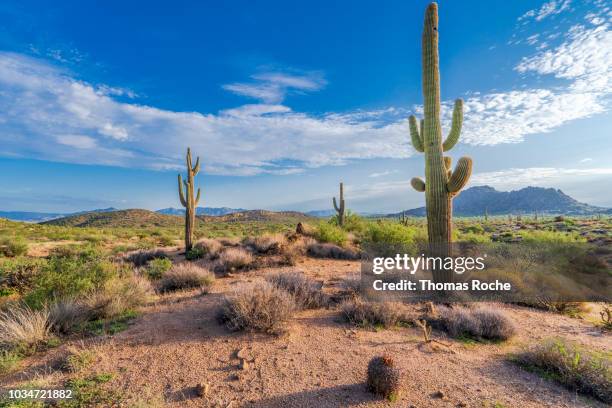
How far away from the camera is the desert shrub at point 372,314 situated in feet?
19.2

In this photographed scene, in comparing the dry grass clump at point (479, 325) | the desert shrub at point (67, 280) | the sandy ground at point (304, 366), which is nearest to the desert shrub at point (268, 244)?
the desert shrub at point (67, 280)

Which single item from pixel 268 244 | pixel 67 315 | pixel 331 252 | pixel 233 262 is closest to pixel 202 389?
pixel 67 315

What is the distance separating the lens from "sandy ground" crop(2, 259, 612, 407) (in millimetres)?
3699

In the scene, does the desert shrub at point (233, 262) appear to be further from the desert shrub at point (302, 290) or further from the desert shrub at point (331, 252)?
the desert shrub at point (302, 290)

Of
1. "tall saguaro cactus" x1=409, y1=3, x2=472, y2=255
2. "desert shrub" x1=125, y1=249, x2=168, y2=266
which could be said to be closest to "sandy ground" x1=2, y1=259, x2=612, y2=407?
"tall saguaro cactus" x1=409, y1=3, x2=472, y2=255

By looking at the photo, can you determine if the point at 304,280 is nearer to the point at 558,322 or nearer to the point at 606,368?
the point at 606,368

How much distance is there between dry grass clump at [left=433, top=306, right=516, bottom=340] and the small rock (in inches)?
180

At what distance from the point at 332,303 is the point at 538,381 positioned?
151 inches

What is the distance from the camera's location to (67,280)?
247 inches

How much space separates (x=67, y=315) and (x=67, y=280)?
A: 114 centimetres

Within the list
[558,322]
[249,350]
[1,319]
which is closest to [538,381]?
[558,322]

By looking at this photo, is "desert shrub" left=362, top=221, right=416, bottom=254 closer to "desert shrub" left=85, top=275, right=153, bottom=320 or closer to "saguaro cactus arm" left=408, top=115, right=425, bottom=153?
"saguaro cactus arm" left=408, top=115, right=425, bottom=153

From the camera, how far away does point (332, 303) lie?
691 centimetres

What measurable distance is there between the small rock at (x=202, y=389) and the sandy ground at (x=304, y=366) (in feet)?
0.14
